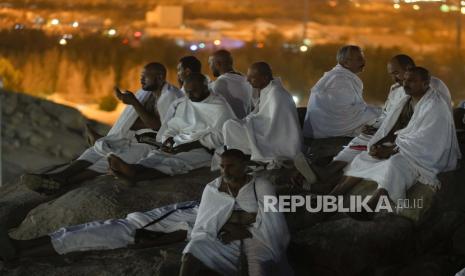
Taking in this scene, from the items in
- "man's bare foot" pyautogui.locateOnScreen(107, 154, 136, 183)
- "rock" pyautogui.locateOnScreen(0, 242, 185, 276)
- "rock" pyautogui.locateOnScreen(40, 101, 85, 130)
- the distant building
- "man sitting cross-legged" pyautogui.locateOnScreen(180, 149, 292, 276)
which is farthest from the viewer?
the distant building

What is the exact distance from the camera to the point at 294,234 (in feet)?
30.3

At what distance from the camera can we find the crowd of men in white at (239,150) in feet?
27.1

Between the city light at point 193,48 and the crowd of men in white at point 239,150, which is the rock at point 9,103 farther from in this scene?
the crowd of men in white at point 239,150

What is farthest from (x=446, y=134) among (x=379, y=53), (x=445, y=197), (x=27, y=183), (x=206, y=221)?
(x=379, y=53)

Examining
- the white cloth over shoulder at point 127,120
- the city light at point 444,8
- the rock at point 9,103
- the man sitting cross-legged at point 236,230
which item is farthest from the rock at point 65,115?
the man sitting cross-legged at point 236,230

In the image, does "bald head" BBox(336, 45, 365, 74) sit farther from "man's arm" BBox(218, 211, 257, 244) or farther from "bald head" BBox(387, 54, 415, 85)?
"man's arm" BBox(218, 211, 257, 244)

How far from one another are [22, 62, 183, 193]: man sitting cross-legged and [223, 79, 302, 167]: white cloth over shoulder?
1.09 metres

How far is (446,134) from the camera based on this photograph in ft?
31.4

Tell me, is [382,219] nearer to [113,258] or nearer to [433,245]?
[433,245]

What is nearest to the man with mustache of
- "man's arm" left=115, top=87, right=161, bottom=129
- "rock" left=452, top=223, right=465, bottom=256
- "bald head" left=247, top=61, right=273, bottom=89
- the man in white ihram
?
the man in white ihram

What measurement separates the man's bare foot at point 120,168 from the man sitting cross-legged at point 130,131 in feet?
2.49

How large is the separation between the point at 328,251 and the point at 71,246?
2.26 meters

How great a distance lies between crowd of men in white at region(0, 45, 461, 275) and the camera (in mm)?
8250

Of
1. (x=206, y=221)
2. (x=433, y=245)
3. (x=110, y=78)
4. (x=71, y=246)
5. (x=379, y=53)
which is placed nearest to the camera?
(x=206, y=221)
